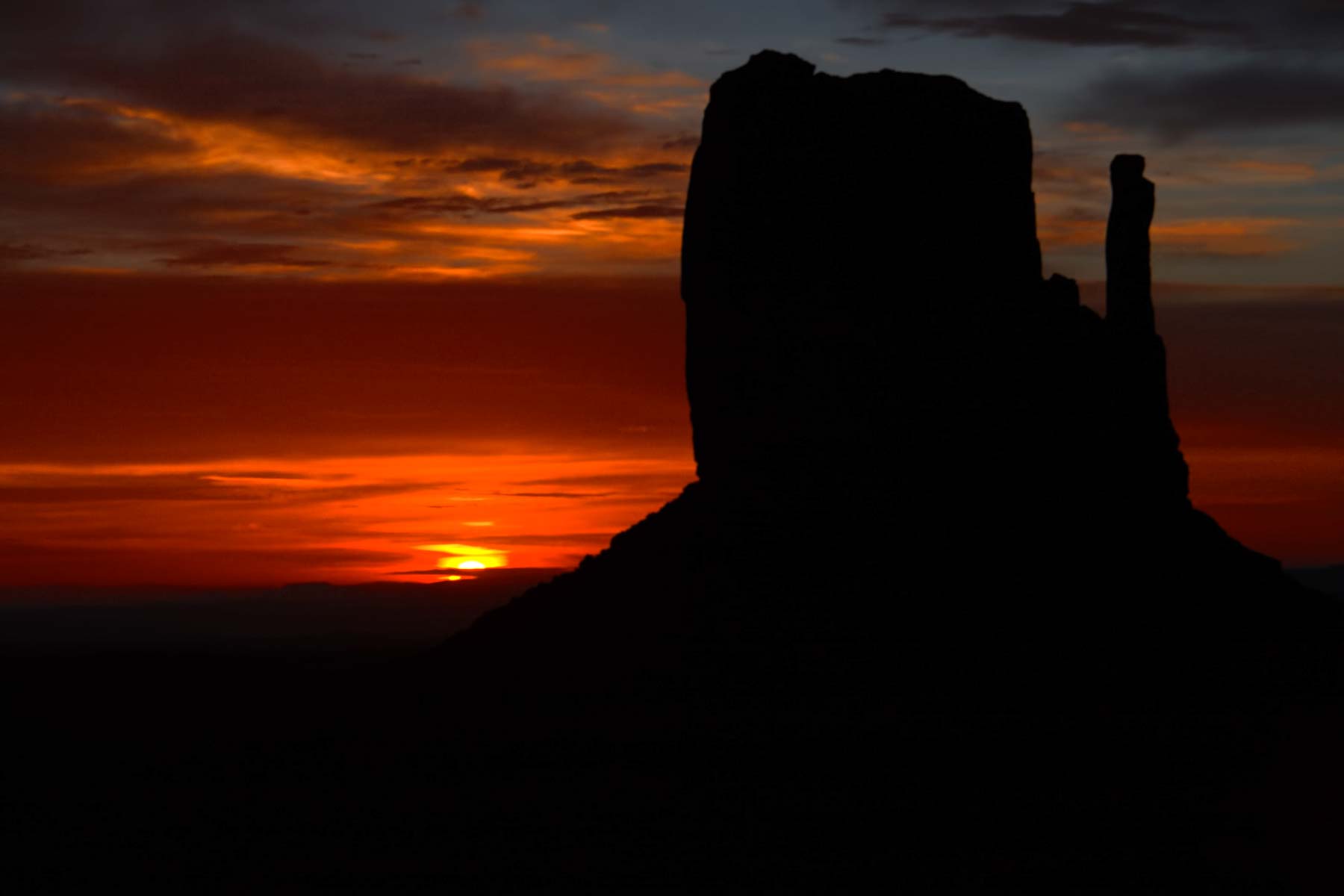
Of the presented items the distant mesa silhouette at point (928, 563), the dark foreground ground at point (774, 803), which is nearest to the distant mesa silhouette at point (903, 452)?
the distant mesa silhouette at point (928, 563)

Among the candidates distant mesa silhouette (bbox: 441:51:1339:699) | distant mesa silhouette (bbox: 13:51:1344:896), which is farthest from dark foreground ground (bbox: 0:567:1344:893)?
distant mesa silhouette (bbox: 441:51:1339:699)

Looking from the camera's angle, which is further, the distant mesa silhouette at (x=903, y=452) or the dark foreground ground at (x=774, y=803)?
the distant mesa silhouette at (x=903, y=452)

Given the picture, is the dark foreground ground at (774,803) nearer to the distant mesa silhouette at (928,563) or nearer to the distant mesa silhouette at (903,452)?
the distant mesa silhouette at (928,563)

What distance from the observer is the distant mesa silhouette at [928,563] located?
53.8m

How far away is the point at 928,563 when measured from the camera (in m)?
62.6

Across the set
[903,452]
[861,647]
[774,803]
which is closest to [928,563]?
[903,452]

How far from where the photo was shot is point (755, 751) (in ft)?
181

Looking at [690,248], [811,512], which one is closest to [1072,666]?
[811,512]

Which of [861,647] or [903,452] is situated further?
[903,452]

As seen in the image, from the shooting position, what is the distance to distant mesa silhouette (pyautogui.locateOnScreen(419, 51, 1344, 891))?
53.8 meters

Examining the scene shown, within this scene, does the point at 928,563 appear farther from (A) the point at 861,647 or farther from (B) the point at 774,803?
(B) the point at 774,803

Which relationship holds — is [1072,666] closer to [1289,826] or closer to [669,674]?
[1289,826]

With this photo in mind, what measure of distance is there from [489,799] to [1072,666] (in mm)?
19875

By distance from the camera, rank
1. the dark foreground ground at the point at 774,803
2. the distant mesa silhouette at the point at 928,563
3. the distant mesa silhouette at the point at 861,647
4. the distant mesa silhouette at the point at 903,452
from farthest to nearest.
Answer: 1. the distant mesa silhouette at the point at 903,452
2. the distant mesa silhouette at the point at 928,563
3. the distant mesa silhouette at the point at 861,647
4. the dark foreground ground at the point at 774,803
